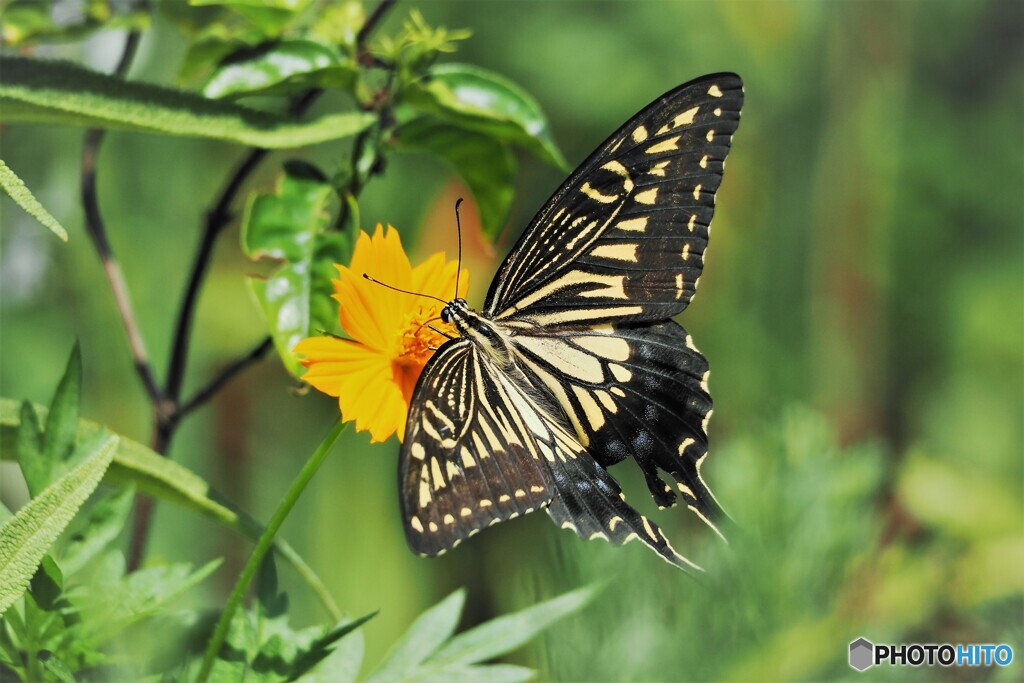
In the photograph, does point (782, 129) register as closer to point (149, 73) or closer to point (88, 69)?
point (149, 73)

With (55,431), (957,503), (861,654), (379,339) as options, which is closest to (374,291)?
(379,339)

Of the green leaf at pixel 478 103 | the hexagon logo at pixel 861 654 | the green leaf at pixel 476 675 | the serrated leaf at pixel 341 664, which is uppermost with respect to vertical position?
the green leaf at pixel 478 103

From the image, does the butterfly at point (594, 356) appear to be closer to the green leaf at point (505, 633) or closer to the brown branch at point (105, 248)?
the green leaf at point (505, 633)

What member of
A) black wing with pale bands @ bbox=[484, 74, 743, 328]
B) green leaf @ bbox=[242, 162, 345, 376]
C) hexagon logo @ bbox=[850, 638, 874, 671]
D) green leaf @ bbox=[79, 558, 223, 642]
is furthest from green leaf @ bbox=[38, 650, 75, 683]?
hexagon logo @ bbox=[850, 638, 874, 671]

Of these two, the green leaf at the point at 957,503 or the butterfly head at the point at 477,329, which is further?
the green leaf at the point at 957,503

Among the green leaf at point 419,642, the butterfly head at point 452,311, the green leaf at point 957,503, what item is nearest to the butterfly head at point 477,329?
the butterfly head at point 452,311

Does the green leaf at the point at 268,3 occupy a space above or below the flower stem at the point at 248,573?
above

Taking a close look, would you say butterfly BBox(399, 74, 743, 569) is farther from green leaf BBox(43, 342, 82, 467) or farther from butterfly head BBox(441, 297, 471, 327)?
green leaf BBox(43, 342, 82, 467)

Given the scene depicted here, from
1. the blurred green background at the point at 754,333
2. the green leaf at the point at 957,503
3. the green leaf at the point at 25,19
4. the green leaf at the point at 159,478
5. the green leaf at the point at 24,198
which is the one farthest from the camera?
the green leaf at the point at 957,503
